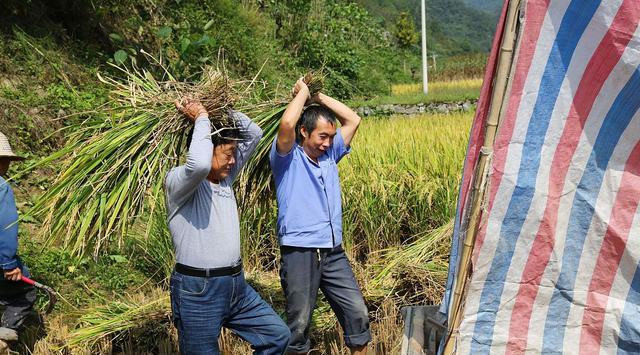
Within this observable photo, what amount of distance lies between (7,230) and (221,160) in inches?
53.9

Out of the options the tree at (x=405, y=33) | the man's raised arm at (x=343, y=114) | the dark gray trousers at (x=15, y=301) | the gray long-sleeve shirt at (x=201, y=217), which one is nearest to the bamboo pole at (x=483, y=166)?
the gray long-sleeve shirt at (x=201, y=217)

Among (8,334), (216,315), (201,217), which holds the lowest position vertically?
(8,334)

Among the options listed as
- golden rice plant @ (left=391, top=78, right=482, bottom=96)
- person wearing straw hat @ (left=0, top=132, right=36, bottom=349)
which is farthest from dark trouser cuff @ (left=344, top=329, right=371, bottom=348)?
golden rice plant @ (left=391, top=78, right=482, bottom=96)

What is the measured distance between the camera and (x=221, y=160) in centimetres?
267

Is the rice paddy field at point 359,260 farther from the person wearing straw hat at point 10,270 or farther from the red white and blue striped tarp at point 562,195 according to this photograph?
the red white and blue striped tarp at point 562,195

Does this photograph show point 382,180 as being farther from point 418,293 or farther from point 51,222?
point 51,222

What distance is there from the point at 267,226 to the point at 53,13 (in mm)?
4172

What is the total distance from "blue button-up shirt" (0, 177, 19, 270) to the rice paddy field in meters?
0.53

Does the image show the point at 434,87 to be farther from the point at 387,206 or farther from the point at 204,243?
the point at 204,243

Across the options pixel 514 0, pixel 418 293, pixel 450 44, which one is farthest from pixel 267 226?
pixel 450 44

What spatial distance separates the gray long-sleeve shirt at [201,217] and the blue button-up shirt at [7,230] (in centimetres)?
117

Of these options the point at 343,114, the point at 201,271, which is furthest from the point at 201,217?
the point at 343,114

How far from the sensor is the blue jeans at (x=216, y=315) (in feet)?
8.54

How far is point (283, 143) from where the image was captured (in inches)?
113
